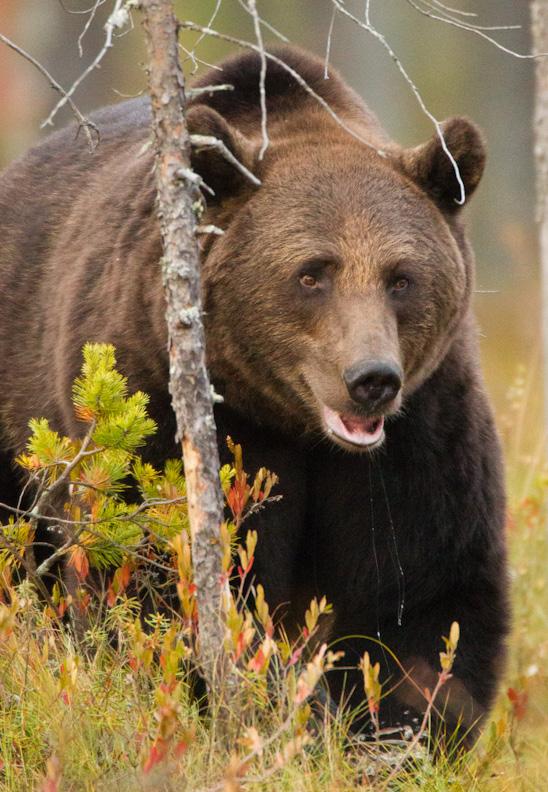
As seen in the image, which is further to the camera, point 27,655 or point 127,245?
point 127,245

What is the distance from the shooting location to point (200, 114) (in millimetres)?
4434

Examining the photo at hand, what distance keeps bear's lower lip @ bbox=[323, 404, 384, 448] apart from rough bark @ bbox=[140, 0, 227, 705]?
71 cm

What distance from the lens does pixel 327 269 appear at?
14.9 feet

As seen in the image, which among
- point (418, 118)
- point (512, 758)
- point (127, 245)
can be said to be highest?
point (418, 118)

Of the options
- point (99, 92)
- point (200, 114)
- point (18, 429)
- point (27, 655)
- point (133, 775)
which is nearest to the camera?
point (133, 775)

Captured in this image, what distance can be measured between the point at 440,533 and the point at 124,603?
3.99 ft

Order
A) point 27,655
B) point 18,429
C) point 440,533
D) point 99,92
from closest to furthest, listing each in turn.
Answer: point 27,655, point 440,533, point 18,429, point 99,92

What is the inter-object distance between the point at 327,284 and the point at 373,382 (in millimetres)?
487

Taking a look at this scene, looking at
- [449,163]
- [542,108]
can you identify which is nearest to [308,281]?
[449,163]

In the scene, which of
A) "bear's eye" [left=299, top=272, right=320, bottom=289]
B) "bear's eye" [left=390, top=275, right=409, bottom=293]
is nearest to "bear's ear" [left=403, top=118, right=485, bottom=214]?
"bear's eye" [left=390, top=275, right=409, bottom=293]

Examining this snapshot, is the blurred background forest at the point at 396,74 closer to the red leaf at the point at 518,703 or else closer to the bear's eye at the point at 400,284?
the red leaf at the point at 518,703

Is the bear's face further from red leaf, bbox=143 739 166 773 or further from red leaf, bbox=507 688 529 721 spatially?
red leaf, bbox=143 739 166 773

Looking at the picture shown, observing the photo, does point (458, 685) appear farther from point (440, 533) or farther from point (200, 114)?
point (200, 114)

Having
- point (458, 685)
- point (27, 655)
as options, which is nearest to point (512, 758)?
point (458, 685)
